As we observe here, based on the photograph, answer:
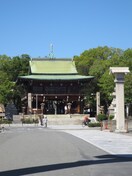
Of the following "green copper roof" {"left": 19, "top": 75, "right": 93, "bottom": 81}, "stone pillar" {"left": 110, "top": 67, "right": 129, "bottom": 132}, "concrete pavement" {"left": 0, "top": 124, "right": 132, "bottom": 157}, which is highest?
"green copper roof" {"left": 19, "top": 75, "right": 93, "bottom": 81}

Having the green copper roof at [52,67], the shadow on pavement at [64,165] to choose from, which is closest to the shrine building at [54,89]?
the green copper roof at [52,67]

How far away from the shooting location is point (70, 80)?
80.3 metres

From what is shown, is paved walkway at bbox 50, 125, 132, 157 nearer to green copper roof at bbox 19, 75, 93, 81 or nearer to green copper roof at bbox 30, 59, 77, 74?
green copper roof at bbox 19, 75, 93, 81

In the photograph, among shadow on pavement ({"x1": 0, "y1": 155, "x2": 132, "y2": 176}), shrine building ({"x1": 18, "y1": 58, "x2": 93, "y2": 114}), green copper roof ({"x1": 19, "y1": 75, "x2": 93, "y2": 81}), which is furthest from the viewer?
shrine building ({"x1": 18, "y1": 58, "x2": 93, "y2": 114})

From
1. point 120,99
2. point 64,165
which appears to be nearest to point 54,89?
point 120,99

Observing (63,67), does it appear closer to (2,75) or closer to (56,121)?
(2,75)

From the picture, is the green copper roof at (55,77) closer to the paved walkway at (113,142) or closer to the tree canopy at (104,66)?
the tree canopy at (104,66)

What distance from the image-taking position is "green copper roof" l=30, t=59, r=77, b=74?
85875 millimetres

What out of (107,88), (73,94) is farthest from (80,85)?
(107,88)

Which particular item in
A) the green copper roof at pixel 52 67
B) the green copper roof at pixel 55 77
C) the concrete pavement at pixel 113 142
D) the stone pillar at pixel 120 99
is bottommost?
the concrete pavement at pixel 113 142

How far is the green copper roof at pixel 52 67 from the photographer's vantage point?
85875 millimetres

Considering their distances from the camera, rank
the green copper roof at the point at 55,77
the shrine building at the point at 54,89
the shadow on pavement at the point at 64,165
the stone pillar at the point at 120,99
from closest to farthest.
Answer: the shadow on pavement at the point at 64,165
the stone pillar at the point at 120,99
the green copper roof at the point at 55,77
the shrine building at the point at 54,89

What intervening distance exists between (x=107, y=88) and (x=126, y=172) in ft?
216

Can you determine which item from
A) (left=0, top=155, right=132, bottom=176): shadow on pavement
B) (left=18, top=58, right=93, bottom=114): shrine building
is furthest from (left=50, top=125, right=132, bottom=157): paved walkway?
(left=18, top=58, right=93, bottom=114): shrine building
